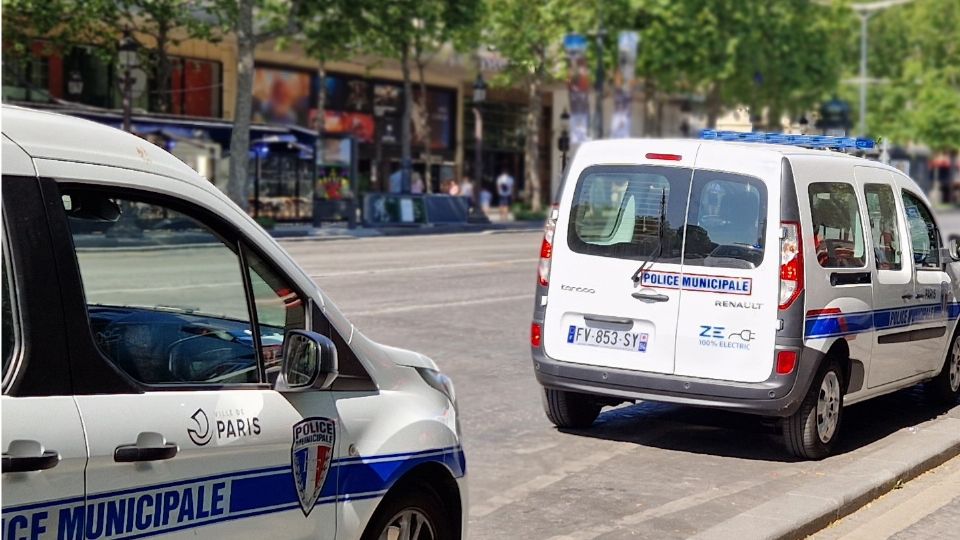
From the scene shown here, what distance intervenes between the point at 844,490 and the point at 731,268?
1.55m

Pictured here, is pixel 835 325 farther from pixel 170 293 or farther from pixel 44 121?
pixel 170 293

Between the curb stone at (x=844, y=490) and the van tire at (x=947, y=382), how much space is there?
1.09 metres

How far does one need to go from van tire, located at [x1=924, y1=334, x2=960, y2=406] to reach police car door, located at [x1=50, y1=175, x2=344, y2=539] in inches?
288

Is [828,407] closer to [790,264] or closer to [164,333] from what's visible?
[790,264]

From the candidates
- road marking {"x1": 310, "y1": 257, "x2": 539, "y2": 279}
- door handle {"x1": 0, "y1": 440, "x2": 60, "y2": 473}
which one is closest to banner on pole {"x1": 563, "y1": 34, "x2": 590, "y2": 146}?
road marking {"x1": 310, "y1": 257, "x2": 539, "y2": 279}

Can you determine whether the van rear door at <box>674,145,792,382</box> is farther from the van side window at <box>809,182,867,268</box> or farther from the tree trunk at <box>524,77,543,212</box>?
the tree trunk at <box>524,77,543,212</box>

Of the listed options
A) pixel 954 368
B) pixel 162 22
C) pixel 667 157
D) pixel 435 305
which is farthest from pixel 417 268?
pixel 162 22

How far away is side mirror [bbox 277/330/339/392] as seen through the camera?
400 cm

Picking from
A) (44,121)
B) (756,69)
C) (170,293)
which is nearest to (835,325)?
(44,121)

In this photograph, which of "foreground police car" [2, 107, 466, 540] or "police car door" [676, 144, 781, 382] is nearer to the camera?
"foreground police car" [2, 107, 466, 540]

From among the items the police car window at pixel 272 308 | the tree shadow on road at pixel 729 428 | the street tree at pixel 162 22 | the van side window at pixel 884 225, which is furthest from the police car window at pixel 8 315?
the street tree at pixel 162 22

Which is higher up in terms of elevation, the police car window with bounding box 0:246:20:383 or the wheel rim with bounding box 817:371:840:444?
the police car window with bounding box 0:246:20:383

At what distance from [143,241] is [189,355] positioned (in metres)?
22.9

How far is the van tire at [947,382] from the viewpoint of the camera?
10.5 metres
